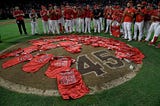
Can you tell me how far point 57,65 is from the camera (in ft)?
25.9

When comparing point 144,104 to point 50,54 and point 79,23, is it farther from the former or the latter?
point 79,23

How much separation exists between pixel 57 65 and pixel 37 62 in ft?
3.63

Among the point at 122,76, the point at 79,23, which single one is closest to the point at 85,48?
the point at 122,76

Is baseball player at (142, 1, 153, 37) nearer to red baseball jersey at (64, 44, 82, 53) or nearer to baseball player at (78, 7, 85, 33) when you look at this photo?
baseball player at (78, 7, 85, 33)

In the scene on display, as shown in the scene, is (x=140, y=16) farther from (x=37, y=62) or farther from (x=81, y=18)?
(x=37, y=62)

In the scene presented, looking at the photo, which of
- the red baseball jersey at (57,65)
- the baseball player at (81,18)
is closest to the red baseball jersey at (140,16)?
the baseball player at (81,18)

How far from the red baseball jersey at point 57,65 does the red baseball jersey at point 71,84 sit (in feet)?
0.90

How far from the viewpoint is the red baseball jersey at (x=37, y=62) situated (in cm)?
784

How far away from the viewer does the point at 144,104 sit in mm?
5320

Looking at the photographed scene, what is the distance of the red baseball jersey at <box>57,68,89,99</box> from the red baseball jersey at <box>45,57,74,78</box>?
0.27 meters

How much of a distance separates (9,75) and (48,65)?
1.75 metres

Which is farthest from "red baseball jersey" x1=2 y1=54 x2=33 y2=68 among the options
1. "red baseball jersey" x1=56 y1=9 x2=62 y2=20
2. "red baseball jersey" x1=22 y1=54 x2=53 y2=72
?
"red baseball jersey" x1=56 y1=9 x2=62 y2=20

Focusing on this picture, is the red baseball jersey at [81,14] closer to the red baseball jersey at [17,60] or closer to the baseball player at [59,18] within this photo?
the baseball player at [59,18]

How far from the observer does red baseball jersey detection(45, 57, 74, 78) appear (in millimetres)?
7377
